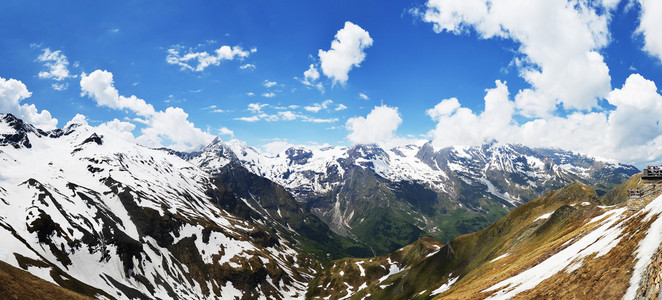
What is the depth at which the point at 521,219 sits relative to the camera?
136875mm

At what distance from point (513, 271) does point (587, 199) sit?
9281cm

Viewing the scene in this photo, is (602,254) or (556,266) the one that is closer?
(602,254)

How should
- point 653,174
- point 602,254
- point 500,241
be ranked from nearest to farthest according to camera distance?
point 602,254, point 653,174, point 500,241

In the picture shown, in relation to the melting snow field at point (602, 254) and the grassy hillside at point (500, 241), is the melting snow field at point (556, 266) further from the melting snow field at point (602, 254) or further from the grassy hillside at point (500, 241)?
the grassy hillside at point (500, 241)

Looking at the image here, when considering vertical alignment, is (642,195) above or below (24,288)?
above

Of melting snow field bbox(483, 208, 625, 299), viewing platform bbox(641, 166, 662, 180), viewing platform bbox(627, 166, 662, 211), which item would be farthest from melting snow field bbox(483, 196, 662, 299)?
viewing platform bbox(641, 166, 662, 180)

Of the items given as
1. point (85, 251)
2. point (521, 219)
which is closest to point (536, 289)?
point (521, 219)

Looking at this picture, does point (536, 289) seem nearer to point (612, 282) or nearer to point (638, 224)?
point (612, 282)

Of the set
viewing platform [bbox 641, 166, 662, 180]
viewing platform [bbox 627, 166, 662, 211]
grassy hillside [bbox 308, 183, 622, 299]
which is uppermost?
viewing platform [bbox 641, 166, 662, 180]

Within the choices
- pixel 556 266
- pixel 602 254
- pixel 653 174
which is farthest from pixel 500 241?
pixel 602 254

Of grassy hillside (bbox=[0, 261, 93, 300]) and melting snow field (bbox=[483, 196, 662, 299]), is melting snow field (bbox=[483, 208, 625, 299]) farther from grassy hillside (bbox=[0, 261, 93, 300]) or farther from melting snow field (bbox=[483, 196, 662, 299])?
grassy hillside (bbox=[0, 261, 93, 300])

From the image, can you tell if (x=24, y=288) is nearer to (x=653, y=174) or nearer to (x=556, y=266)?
(x=556, y=266)

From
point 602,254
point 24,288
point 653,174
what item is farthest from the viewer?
point 24,288

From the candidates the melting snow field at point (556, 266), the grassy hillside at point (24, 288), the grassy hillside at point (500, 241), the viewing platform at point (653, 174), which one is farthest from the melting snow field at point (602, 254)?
the grassy hillside at point (24, 288)
